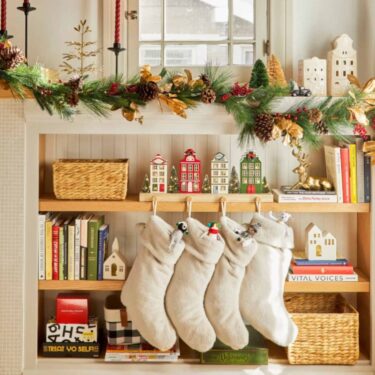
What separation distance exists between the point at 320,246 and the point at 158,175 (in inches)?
27.0

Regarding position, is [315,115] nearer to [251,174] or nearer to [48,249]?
[251,174]

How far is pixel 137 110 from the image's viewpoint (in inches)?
98.0

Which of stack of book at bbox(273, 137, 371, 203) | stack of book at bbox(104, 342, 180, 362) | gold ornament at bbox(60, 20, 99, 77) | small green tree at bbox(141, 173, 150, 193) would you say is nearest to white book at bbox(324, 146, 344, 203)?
stack of book at bbox(273, 137, 371, 203)

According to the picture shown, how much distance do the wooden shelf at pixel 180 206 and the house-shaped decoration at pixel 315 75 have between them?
446 millimetres

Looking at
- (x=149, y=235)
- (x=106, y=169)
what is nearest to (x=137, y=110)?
(x=106, y=169)

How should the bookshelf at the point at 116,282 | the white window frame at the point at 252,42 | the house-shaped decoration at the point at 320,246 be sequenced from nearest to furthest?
the bookshelf at the point at 116,282, the house-shaped decoration at the point at 320,246, the white window frame at the point at 252,42

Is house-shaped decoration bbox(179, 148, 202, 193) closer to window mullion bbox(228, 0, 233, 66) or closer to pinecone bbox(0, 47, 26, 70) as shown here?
window mullion bbox(228, 0, 233, 66)

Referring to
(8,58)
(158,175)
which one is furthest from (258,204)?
(8,58)

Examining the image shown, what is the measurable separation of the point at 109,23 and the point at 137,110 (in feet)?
1.79

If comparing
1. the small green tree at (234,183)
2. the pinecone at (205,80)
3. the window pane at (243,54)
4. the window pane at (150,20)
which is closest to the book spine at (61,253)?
the small green tree at (234,183)

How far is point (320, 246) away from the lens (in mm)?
2693

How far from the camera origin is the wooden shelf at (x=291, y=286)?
265 cm

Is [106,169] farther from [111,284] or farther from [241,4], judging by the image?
[241,4]

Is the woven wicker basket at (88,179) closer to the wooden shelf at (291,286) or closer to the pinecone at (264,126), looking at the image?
the wooden shelf at (291,286)
